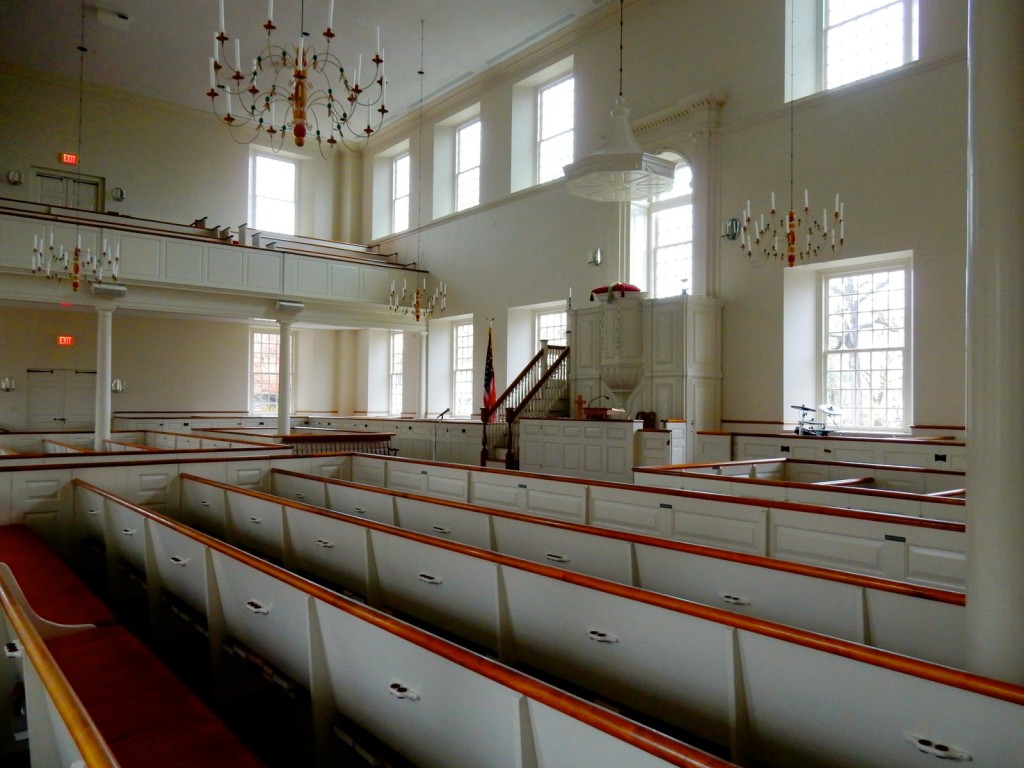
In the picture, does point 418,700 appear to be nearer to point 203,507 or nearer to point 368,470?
point 203,507

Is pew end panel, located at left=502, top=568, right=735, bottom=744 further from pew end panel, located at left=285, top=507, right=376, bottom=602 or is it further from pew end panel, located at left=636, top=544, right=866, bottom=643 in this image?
pew end panel, located at left=285, top=507, right=376, bottom=602

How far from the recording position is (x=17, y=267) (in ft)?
33.0

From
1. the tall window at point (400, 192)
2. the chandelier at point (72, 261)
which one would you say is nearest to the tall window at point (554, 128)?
the tall window at point (400, 192)

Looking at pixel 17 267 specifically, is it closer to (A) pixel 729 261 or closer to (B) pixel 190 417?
(B) pixel 190 417

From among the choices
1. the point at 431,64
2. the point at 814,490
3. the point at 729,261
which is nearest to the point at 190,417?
the point at 431,64

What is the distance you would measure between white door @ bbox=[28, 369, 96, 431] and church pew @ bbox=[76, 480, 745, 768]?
12740mm

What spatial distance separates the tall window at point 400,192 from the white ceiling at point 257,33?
95.9 inches

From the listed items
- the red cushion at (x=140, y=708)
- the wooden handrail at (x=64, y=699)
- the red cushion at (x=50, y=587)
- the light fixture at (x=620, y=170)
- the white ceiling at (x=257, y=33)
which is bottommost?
the red cushion at (x=140, y=708)

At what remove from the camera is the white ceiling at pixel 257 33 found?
11.4 meters

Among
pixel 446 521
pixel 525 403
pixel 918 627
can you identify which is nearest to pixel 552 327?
pixel 525 403

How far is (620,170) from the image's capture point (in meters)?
7.04

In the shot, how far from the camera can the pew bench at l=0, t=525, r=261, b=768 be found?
67.1 inches

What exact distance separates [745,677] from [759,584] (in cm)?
80

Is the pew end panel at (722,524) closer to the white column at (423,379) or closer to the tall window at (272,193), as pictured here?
the white column at (423,379)
